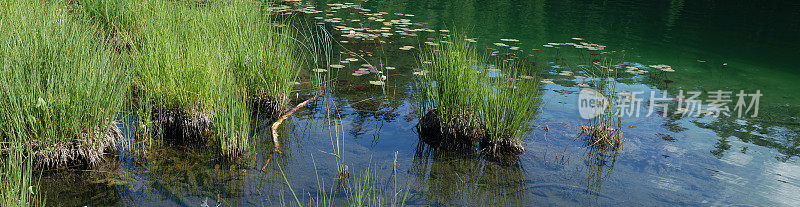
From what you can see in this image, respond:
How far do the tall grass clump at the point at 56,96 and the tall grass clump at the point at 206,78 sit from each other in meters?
0.21

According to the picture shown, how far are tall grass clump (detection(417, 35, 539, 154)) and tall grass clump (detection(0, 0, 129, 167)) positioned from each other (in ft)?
5.48

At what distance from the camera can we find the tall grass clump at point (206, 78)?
9.53ft

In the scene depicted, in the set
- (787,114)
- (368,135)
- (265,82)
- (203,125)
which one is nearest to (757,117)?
(787,114)

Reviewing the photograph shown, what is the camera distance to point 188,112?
3062mm

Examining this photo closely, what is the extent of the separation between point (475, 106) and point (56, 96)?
7.01 ft

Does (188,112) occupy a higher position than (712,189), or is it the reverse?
(188,112)

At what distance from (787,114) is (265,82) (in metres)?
3.98

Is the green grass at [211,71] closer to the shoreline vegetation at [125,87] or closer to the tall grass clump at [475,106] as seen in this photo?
the shoreline vegetation at [125,87]

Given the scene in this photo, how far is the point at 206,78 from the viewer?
9.80ft

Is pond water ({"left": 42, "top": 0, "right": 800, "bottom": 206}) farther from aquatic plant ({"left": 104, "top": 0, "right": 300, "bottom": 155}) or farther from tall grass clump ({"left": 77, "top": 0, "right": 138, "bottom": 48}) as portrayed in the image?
tall grass clump ({"left": 77, "top": 0, "right": 138, "bottom": 48})

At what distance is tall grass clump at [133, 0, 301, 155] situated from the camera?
2.90 meters

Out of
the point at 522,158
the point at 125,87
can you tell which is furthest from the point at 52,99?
the point at 522,158

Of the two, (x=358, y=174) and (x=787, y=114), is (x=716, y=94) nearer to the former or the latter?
(x=787, y=114)

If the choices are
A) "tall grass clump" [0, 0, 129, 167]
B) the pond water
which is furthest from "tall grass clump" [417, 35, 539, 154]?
"tall grass clump" [0, 0, 129, 167]
